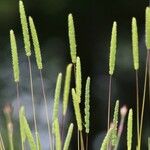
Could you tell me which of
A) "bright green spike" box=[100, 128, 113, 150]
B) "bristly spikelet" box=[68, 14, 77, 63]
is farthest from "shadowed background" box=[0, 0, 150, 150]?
"bright green spike" box=[100, 128, 113, 150]

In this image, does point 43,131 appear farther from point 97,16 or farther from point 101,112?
point 97,16

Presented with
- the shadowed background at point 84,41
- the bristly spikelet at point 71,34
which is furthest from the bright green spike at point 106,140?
the shadowed background at point 84,41

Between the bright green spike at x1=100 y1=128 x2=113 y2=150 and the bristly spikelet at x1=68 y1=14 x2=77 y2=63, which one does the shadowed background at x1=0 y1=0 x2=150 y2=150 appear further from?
the bright green spike at x1=100 y1=128 x2=113 y2=150

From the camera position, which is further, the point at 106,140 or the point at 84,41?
the point at 84,41

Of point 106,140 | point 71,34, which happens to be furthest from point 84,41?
point 106,140

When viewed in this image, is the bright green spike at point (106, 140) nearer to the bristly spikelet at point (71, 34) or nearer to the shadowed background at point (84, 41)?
the bristly spikelet at point (71, 34)

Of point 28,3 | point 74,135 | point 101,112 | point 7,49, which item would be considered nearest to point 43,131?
point 74,135

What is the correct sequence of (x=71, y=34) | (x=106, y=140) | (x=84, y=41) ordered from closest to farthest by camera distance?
(x=106, y=140) → (x=71, y=34) → (x=84, y=41)

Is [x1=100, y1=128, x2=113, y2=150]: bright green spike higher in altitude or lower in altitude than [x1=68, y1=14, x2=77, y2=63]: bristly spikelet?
lower

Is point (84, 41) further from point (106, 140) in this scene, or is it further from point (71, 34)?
point (106, 140)
